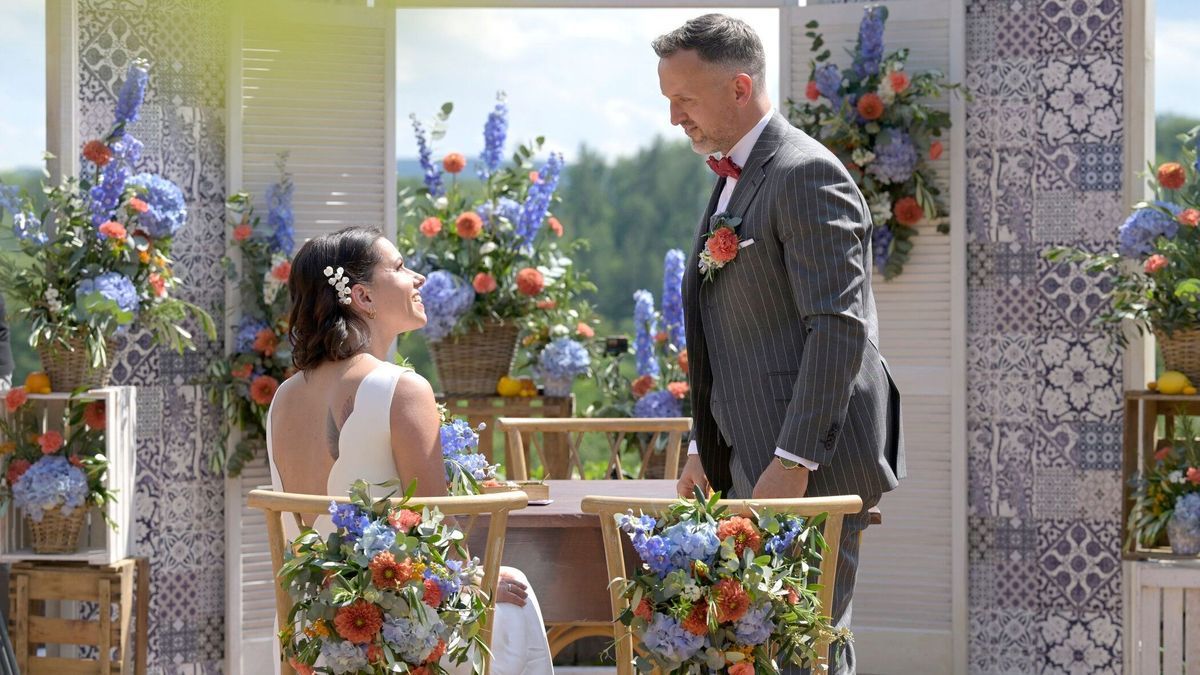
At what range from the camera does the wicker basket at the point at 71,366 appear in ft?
13.8

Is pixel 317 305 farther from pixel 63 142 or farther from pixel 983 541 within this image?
pixel 983 541

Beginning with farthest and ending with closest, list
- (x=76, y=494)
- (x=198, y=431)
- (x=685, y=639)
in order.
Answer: (x=198, y=431) < (x=76, y=494) < (x=685, y=639)

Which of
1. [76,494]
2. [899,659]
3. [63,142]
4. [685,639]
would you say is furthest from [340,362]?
[899,659]

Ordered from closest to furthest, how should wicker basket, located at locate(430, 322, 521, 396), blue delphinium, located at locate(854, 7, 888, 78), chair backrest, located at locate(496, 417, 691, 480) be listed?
chair backrest, located at locate(496, 417, 691, 480)
blue delphinium, located at locate(854, 7, 888, 78)
wicker basket, located at locate(430, 322, 521, 396)

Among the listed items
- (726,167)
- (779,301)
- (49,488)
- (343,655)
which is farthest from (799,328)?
(49,488)

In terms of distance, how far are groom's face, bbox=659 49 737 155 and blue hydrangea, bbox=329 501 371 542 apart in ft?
2.87

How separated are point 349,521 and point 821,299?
0.84 m

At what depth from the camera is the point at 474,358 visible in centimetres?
500

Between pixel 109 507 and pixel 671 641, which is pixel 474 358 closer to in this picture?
pixel 109 507

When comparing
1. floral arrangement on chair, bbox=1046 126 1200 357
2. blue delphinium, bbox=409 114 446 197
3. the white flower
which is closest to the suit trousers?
floral arrangement on chair, bbox=1046 126 1200 357

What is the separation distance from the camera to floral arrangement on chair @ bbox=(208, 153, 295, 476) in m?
4.65

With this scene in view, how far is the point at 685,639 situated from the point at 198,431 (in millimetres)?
3125

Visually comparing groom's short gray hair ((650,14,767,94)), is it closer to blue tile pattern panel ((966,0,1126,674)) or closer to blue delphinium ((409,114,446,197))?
blue tile pattern panel ((966,0,1126,674))

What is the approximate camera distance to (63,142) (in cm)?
441
